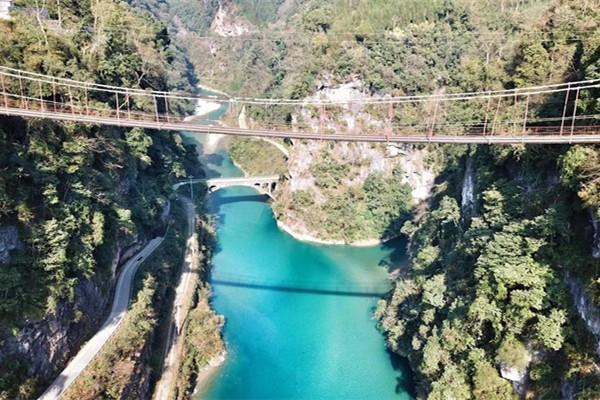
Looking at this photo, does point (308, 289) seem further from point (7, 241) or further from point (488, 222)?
point (7, 241)

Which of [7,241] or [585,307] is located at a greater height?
[7,241]

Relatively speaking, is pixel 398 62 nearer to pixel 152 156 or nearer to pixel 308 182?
pixel 308 182

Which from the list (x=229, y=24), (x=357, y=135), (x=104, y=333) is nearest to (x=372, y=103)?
(x=357, y=135)

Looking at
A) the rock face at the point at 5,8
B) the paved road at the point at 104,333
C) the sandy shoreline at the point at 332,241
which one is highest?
the rock face at the point at 5,8

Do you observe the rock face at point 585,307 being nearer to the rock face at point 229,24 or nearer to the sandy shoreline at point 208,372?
the sandy shoreline at point 208,372

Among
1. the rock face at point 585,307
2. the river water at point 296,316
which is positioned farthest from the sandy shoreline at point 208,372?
the rock face at point 585,307

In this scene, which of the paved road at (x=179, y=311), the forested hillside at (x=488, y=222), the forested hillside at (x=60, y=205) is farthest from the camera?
the paved road at (x=179, y=311)

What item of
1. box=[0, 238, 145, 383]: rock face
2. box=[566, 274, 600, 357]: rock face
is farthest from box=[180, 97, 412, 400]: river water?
box=[566, 274, 600, 357]: rock face
